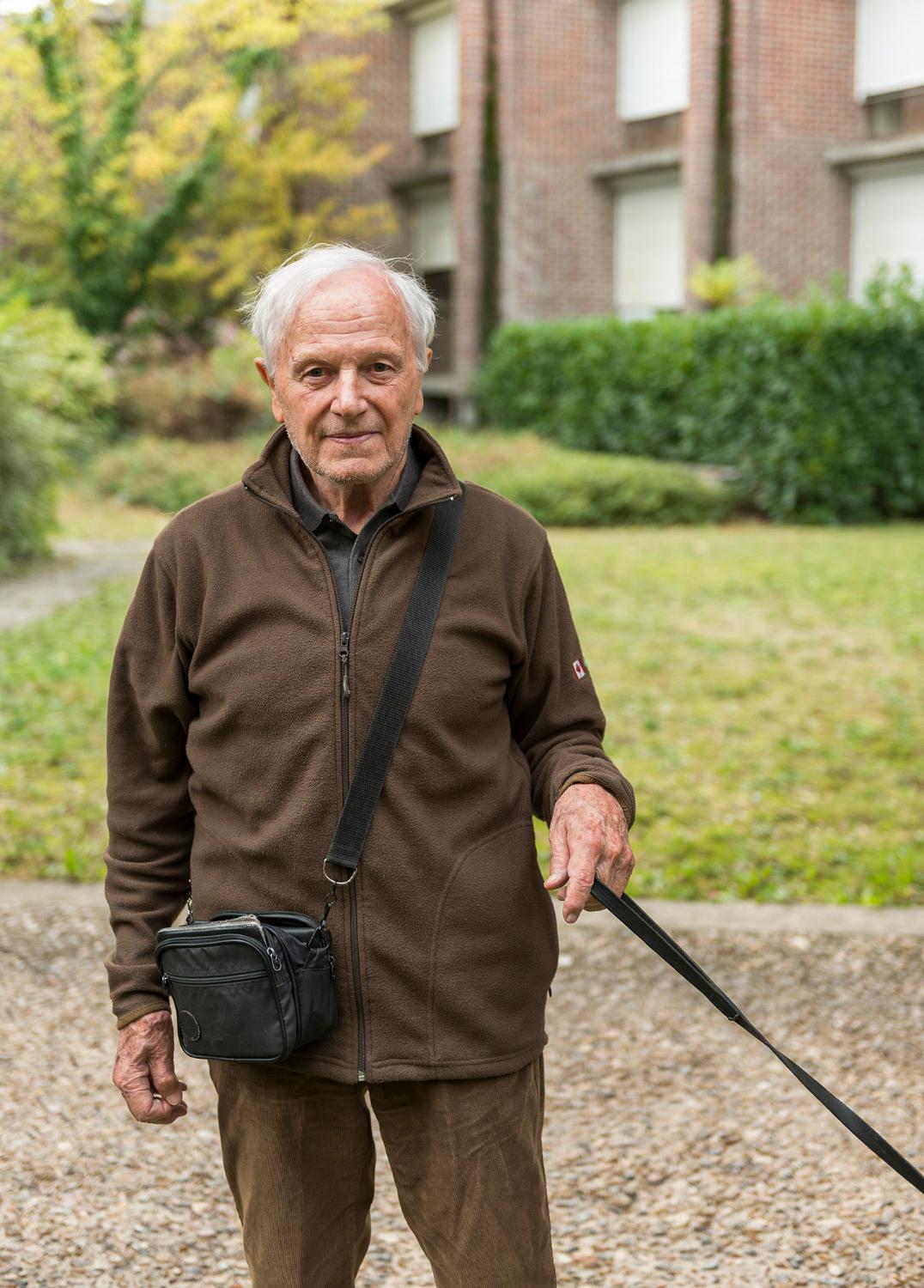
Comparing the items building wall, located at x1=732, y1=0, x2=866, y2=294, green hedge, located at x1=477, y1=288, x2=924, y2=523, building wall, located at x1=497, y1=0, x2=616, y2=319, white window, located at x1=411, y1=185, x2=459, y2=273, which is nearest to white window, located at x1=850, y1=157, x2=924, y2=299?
building wall, located at x1=732, y1=0, x2=866, y2=294

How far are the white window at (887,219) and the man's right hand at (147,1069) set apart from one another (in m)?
20.2

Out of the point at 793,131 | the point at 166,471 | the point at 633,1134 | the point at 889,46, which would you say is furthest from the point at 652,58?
the point at 633,1134

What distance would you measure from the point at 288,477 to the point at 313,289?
10.6 inches

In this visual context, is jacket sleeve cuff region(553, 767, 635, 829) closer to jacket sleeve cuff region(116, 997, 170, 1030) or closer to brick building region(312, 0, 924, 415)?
jacket sleeve cuff region(116, 997, 170, 1030)

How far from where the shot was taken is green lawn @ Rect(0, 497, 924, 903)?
569 centimetres

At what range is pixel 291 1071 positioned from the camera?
208cm

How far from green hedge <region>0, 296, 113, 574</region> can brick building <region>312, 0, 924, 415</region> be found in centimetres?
979

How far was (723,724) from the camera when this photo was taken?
24.7 feet

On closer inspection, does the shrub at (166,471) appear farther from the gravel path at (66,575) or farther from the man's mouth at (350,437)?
the man's mouth at (350,437)

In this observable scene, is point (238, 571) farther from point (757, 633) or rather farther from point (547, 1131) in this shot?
point (757, 633)

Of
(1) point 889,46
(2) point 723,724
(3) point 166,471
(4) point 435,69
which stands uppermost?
(4) point 435,69

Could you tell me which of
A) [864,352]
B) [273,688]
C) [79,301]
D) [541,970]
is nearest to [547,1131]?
[541,970]

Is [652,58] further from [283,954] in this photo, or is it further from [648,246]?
[283,954]

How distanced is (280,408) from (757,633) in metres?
7.85
